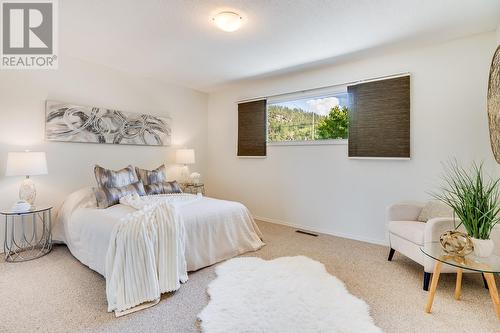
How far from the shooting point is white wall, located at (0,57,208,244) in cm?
300

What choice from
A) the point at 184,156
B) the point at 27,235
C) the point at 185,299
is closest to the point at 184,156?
the point at 184,156

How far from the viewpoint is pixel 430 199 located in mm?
3070

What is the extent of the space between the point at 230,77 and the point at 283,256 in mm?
2917

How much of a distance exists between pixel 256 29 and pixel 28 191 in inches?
120

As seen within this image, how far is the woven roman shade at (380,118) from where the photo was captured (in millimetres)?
3172

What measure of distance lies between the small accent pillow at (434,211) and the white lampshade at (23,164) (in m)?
4.12

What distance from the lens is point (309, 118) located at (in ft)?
13.5

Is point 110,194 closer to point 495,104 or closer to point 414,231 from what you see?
point 414,231

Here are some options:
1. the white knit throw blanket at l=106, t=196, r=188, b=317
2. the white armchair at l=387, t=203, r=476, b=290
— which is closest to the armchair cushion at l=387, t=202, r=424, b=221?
the white armchair at l=387, t=203, r=476, b=290

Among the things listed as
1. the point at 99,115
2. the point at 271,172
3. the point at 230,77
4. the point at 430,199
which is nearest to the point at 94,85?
the point at 99,115

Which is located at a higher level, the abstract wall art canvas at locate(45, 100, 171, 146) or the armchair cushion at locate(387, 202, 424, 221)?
the abstract wall art canvas at locate(45, 100, 171, 146)

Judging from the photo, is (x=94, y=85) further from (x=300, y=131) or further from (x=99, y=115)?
(x=300, y=131)

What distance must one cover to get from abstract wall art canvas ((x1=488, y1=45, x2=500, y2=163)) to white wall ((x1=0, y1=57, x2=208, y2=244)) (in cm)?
426

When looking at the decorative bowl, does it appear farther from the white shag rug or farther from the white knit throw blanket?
the white knit throw blanket
